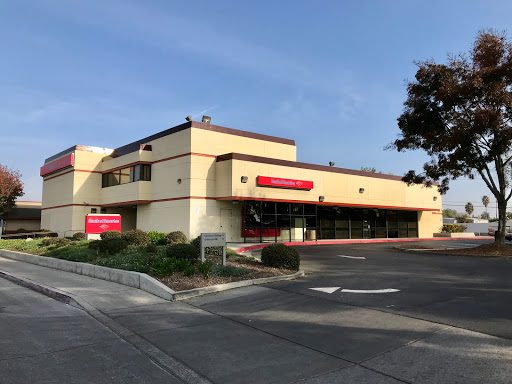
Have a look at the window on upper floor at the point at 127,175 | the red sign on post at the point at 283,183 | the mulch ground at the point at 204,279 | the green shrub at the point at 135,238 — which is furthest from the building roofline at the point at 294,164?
the mulch ground at the point at 204,279

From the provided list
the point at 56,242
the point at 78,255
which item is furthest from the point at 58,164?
the point at 78,255

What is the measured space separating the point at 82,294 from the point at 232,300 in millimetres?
3658

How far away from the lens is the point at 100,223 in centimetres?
2011

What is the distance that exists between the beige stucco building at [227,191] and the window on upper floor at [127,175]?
0.08 m

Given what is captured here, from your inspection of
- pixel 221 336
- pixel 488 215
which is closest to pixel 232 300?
pixel 221 336

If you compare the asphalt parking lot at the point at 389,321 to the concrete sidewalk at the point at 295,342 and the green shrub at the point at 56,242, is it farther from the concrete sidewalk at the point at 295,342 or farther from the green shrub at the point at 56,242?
the green shrub at the point at 56,242

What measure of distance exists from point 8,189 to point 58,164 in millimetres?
11257

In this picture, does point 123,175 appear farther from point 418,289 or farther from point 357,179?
point 418,289

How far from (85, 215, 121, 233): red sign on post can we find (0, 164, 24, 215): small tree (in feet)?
91.7

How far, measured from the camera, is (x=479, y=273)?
1155 centimetres

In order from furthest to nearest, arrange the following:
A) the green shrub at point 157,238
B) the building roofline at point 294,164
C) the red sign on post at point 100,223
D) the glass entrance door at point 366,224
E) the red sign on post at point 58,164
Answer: the glass entrance door at point 366,224 < the red sign on post at point 58,164 < the building roofline at point 294,164 < the red sign on post at point 100,223 < the green shrub at point 157,238

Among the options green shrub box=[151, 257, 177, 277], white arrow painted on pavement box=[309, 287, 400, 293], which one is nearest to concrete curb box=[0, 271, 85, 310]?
green shrub box=[151, 257, 177, 277]

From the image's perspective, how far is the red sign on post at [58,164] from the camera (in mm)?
32312

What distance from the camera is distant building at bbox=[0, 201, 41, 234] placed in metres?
44.2
